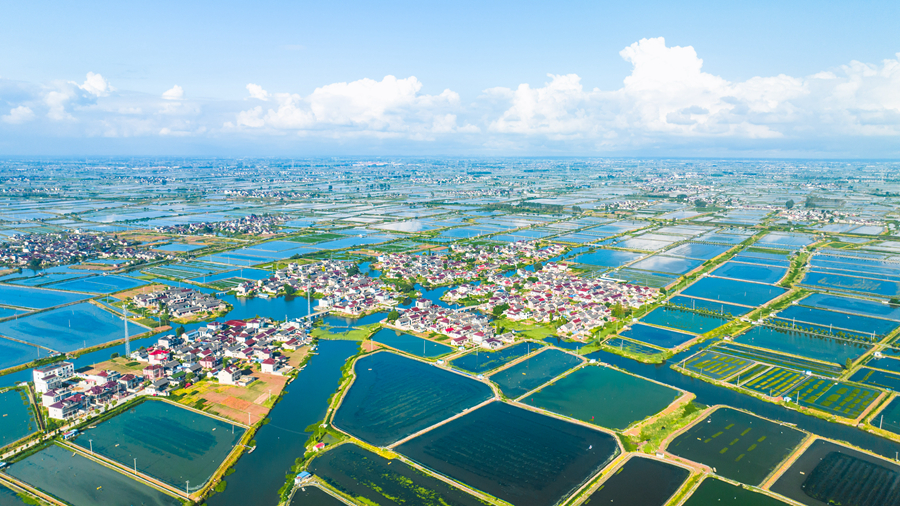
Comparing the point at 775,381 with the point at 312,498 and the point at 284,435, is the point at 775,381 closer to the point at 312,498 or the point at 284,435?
the point at 312,498

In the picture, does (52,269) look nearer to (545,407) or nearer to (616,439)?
(545,407)

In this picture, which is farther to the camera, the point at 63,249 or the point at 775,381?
the point at 63,249

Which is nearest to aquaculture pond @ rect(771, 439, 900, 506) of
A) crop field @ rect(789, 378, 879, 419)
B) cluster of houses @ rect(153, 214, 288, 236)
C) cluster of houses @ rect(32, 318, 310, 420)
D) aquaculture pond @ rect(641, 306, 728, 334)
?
crop field @ rect(789, 378, 879, 419)

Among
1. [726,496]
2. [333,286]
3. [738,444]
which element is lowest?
[726,496]

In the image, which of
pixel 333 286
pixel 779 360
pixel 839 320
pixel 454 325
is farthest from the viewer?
pixel 333 286

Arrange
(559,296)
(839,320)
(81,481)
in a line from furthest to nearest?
1. (559,296)
2. (839,320)
3. (81,481)

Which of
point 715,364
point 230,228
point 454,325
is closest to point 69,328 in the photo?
point 454,325

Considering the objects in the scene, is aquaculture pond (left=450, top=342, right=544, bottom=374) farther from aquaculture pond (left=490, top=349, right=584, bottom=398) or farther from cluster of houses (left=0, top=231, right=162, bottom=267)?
Result: cluster of houses (left=0, top=231, right=162, bottom=267)
